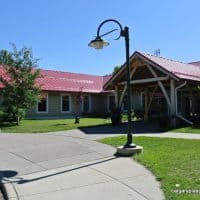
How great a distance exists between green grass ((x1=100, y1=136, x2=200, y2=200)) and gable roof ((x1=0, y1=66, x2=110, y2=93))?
61.4 feet

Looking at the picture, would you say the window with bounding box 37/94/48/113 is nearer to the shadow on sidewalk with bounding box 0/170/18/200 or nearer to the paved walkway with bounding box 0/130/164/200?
the paved walkway with bounding box 0/130/164/200

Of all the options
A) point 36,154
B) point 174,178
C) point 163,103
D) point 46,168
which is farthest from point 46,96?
point 174,178

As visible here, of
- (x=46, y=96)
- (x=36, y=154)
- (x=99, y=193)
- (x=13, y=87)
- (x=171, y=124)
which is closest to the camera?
(x=99, y=193)

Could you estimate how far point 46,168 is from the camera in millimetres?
9680

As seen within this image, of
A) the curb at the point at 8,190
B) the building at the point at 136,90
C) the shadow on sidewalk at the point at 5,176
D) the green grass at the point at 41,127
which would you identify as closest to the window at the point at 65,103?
the building at the point at 136,90

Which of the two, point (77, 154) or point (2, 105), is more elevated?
point (2, 105)

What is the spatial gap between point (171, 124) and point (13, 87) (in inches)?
388

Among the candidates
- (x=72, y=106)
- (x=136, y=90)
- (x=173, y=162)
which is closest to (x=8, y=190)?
(x=173, y=162)

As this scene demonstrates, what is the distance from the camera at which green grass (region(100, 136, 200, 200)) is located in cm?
730

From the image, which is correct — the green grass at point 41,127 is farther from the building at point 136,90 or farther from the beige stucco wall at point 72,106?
the beige stucco wall at point 72,106

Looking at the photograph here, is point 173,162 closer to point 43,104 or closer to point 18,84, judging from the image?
point 18,84

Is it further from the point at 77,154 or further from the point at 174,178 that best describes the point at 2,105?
the point at 174,178

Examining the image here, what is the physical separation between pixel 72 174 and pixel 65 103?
2486cm

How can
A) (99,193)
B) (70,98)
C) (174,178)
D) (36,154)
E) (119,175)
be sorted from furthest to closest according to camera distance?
(70,98) < (36,154) < (119,175) < (174,178) < (99,193)
